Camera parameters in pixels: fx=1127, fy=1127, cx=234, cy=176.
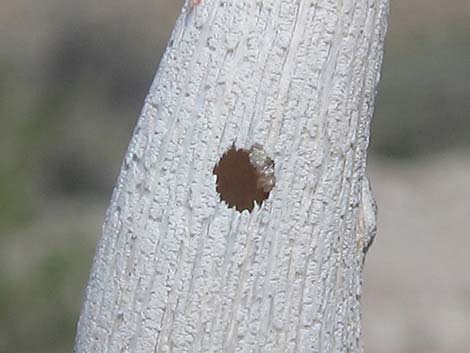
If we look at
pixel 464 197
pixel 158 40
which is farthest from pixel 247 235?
pixel 158 40

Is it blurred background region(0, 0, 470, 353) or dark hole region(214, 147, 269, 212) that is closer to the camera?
dark hole region(214, 147, 269, 212)

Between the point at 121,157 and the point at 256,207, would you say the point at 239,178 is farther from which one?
the point at 121,157

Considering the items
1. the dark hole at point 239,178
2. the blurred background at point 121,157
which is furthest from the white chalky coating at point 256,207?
the blurred background at point 121,157

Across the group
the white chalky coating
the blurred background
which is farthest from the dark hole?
the blurred background

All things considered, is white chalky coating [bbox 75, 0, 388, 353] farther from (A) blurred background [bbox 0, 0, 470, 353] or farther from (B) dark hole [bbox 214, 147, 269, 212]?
(A) blurred background [bbox 0, 0, 470, 353]

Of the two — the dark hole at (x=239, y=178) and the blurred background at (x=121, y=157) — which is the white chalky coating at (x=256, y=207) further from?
the blurred background at (x=121, y=157)

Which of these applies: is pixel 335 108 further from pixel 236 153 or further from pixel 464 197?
pixel 464 197

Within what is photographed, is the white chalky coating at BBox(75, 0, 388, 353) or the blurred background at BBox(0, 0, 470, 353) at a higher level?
the blurred background at BBox(0, 0, 470, 353)
